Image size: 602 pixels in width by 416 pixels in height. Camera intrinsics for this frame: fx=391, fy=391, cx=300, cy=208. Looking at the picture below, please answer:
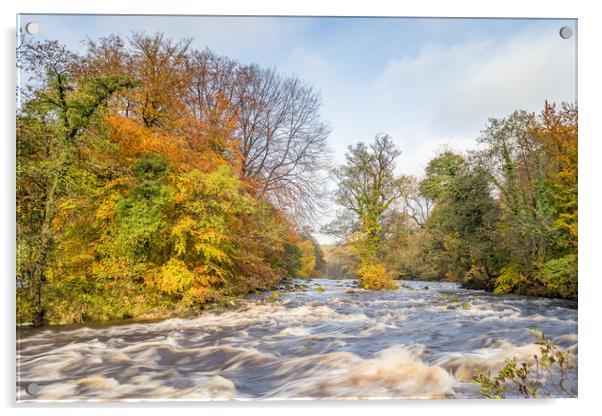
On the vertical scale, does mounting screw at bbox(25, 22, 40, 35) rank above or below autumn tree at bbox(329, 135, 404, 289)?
above

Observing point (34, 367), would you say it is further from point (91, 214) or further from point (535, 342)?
point (535, 342)

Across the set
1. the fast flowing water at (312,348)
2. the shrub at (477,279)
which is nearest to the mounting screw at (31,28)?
the fast flowing water at (312,348)

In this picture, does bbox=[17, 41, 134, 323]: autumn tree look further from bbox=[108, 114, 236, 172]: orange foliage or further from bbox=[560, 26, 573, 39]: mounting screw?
bbox=[560, 26, 573, 39]: mounting screw

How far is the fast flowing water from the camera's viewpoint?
10.7 ft

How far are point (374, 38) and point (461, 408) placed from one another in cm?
338

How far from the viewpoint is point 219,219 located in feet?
12.2

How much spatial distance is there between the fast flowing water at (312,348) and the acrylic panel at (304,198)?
18mm

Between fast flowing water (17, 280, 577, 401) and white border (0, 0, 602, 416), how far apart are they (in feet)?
0.38

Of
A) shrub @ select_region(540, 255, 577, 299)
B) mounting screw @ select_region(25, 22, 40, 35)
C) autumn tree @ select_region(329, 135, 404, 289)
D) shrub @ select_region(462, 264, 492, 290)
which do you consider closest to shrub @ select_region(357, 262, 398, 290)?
autumn tree @ select_region(329, 135, 404, 289)

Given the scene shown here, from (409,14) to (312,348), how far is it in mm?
3170

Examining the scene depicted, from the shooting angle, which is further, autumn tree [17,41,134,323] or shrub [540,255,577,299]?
shrub [540,255,577,299]

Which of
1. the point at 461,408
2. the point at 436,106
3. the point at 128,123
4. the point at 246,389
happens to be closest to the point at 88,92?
the point at 128,123

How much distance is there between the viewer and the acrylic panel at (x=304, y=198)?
3418mm

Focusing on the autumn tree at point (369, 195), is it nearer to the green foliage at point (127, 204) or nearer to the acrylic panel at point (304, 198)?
the acrylic panel at point (304, 198)
